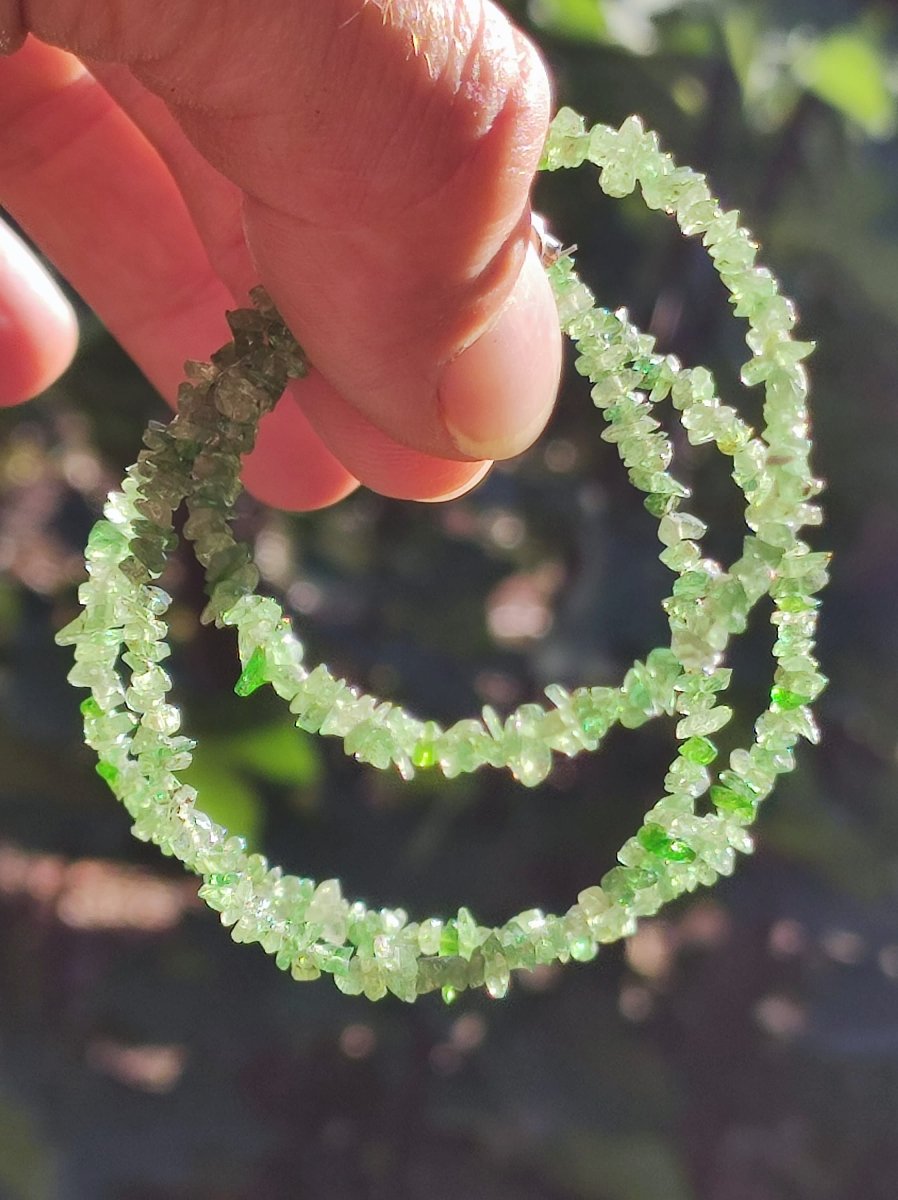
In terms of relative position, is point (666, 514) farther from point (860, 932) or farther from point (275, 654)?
point (860, 932)

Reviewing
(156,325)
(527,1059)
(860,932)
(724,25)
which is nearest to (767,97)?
(724,25)

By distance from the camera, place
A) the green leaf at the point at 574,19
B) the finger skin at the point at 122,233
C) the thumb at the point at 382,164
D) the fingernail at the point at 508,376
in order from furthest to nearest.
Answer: the green leaf at the point at 574,19
the finger skin at the point at 122,233
the fingernail at the point at 508,376
the thumb at the point at 382,164

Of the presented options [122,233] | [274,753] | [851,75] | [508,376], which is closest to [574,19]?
[851,75]

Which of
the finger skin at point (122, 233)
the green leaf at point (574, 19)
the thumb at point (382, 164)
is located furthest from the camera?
Answer: the green leaf at point (574, 19)

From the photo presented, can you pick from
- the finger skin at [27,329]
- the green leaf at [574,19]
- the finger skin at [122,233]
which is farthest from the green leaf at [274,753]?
the green leaf at [574,19]

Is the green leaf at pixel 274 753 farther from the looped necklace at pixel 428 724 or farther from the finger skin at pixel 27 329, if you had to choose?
the looped necklace at pixel 428 724

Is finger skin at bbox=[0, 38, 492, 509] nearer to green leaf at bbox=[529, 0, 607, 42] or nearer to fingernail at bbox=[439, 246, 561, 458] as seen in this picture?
fingernail at bbox=[439, 246, 561, 458]

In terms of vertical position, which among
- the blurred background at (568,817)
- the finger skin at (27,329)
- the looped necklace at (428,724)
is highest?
the looped necklace at (428,724)

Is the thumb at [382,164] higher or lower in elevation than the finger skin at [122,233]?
higher
